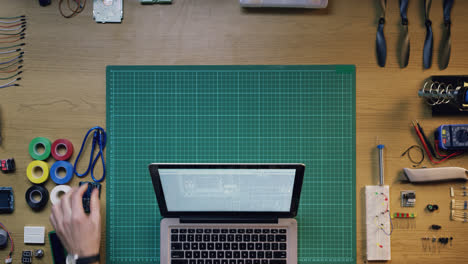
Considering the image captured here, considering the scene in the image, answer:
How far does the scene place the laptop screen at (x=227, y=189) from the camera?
107cm

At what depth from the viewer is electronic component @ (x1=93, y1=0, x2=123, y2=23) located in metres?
1.29

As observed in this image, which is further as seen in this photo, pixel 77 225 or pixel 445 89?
pixel 445 89

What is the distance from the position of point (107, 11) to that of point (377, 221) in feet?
4.93

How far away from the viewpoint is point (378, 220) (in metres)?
1.26

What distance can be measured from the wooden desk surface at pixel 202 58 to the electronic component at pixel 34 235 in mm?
189

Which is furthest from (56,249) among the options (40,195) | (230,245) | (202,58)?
(202,58)

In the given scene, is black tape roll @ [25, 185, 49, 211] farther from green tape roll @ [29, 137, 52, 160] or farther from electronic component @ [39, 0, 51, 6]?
electronic component @ [39, 0, 51, 6]

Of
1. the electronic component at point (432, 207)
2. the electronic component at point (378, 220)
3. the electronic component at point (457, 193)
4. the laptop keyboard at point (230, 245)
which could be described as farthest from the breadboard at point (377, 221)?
the laptop keyboard at point (230, 245)

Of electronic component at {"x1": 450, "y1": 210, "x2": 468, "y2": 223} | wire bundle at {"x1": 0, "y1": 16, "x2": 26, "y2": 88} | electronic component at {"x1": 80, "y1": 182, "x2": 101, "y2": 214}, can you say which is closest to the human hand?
electronic component at {"x1": 80, "y1": 182, "x2": 101, "y2": 214}

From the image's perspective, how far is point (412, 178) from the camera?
1250mm

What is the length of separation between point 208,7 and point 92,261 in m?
1.12

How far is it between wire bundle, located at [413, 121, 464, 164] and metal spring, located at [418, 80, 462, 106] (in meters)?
0.12

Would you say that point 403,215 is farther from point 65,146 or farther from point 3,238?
point 3,238

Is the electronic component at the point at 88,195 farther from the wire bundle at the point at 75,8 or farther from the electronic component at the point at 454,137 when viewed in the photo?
the electronic component at the point at 454,137
